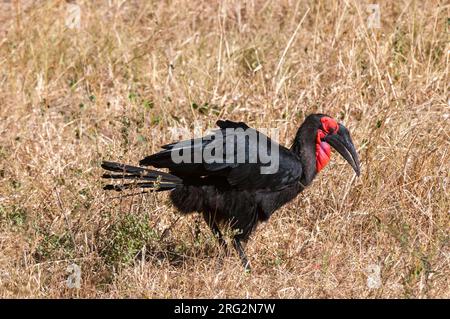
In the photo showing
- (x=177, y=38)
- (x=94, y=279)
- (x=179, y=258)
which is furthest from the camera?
(x=177, y=38)

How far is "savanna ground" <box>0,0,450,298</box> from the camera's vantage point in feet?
15.4

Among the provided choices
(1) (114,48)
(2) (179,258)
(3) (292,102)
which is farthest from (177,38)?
(2) (179,258)

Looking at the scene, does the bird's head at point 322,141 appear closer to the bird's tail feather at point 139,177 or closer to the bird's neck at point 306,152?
the bird's neck at point 306,152

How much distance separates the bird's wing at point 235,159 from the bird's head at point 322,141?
0.15 meters

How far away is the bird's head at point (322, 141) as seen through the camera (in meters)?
5.21

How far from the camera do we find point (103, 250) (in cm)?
487

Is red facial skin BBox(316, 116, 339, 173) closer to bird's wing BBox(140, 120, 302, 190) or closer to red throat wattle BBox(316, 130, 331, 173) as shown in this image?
red throat wattle BBox(316, 130, 331, 173)

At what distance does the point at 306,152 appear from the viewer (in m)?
5.19

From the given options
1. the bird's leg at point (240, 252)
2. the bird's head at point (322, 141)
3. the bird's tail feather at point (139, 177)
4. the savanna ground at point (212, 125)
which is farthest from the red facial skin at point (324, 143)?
the bird's tail feather at point (139, 177)

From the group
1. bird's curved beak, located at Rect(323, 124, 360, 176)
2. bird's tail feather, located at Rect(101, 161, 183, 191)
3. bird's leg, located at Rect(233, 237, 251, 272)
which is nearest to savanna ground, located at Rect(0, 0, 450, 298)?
bird's leg, located at Rect(233, 237, 251, 272)

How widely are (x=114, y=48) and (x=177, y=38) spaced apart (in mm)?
504

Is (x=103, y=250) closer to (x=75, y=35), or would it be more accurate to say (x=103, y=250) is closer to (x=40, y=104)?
(x=40, y=104)

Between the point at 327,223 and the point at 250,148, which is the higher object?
the point at 250,148

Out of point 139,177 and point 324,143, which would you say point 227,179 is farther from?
point 324,143
